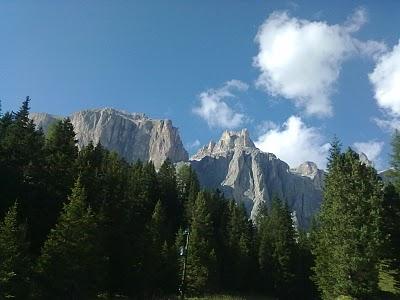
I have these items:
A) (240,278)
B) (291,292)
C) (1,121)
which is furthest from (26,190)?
(291,292)

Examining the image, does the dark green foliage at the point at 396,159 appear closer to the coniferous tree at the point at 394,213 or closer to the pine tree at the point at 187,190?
the coniferous tree at the point at 394,213

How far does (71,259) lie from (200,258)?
28125 mm

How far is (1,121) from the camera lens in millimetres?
77750

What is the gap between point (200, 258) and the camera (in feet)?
215

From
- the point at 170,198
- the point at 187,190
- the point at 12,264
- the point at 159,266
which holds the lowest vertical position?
the point at 12,264

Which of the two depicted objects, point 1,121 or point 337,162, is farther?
point 1,121

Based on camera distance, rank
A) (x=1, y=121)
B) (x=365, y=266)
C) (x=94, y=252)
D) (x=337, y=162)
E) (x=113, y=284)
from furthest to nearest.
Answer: (x=1, y=121) → (x=113, y=284) → (x=337, y=162) → (x=94, y=252) → (x=365, y=266)

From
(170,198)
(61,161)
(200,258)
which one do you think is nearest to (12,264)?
(61,161)

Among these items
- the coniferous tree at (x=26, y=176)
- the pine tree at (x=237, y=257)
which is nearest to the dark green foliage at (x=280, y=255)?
the pine tree at (x=237, y=257)

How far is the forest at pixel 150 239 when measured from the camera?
37812mm

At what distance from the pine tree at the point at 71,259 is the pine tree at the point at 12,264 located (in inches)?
109

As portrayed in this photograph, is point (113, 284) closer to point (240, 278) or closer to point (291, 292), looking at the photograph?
point (240, 278)

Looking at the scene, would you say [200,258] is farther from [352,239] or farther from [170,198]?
[170,198]

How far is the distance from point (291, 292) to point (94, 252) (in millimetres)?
50200
